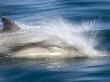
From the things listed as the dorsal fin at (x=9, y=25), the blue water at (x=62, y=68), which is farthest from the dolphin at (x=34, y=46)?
the blue water at (x=62, y=68)

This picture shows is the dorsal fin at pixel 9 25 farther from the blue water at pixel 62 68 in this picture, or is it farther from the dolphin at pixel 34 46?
the blue water at pixel 62 68

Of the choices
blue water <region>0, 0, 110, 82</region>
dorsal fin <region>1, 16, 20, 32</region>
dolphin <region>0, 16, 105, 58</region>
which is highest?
dorsal fin <region>1, 16, 20, 32</region>

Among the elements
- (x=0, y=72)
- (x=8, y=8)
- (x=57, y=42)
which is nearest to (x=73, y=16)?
(x=8, y=8)

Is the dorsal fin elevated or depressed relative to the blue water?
elevated

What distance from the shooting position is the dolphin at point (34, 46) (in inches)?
388

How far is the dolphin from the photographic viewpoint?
9.85 metres

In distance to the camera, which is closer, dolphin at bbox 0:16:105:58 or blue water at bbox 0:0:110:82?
blue water at bbox 0:0:110:82

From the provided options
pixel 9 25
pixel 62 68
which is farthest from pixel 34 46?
pixel 62 68

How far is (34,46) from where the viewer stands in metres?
9.95

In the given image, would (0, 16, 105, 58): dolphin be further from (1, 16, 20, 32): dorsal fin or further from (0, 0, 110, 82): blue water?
(0, 0, 110, 82): blue water

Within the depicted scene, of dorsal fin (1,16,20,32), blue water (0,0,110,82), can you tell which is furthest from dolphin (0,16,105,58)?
blue water (0,0,110,82)

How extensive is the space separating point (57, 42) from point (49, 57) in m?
0.38

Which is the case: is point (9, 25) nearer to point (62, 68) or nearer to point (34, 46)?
point (34, 46)

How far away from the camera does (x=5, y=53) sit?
9.80 m
